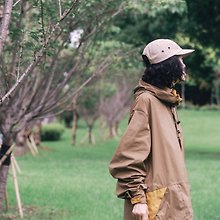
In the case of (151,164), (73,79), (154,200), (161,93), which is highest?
(161,93)

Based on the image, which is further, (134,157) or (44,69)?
(44,69)

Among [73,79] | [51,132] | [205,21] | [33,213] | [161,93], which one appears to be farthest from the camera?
[51,132]

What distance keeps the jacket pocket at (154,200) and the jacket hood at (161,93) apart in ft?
1.59

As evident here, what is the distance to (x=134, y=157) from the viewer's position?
360 cm

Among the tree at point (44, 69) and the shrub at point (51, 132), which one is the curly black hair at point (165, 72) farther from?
the shrub at point (51, 132)

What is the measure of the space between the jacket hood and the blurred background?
34.0 inches

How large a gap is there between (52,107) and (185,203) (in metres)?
5.16

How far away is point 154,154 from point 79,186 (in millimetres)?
8432

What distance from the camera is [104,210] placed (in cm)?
883

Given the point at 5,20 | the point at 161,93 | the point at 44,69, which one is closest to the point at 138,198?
the point at 161,93

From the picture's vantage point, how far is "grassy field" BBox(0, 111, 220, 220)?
28.6ft

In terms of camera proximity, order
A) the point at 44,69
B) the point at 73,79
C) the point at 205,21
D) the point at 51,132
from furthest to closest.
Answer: the point at 51,132
the point at 205,21
the point at 73,79
the point at 44,69

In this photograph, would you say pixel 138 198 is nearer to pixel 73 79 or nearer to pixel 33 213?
pixel 33 213

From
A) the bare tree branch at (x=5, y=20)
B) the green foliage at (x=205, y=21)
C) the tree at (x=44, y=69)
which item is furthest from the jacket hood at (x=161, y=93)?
the green foliage at (x=205, y=21)
